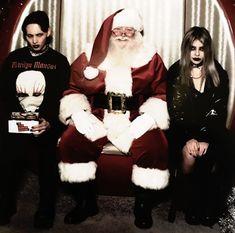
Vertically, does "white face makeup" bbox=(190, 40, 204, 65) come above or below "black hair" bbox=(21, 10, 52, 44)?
below

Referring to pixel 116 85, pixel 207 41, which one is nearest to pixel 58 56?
pixel 116 85

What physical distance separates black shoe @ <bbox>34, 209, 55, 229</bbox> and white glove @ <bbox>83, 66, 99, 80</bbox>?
62 cm

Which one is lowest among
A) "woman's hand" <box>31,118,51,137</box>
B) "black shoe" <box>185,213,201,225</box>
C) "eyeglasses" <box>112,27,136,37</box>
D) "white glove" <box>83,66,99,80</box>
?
"black shoe" <box>185,213,201,225</box>

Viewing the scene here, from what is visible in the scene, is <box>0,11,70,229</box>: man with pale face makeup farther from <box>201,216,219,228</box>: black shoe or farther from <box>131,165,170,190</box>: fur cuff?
<box>201,216,219,228</box>: black shoe

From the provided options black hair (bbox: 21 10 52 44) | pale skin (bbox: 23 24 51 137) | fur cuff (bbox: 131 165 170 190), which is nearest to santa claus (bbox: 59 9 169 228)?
fur cuff (bbox: 131 165 170 190)

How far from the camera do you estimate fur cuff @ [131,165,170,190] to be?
1648 millimetres

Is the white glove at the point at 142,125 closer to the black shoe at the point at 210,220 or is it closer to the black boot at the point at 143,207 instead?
the black boot at the point at 143,207

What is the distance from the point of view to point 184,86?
165 centimetres

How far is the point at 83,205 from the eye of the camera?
5.72 feet

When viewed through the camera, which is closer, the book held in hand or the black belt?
the book held in hand

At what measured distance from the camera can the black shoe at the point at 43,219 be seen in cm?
162

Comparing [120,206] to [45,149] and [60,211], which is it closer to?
[60,211]

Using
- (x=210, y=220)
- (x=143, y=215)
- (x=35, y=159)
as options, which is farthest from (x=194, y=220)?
(x=35, y=159)

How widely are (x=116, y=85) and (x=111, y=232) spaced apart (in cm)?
63
